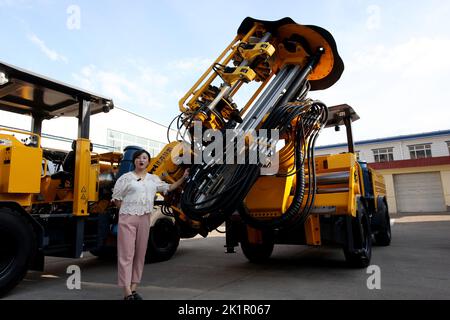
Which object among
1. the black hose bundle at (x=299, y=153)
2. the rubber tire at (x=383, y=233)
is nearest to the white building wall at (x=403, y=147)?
the rubber tire at (x=383, y=233)

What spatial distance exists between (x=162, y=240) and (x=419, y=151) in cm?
2692


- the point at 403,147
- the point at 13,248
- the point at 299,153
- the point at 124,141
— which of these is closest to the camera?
the point at 13,248

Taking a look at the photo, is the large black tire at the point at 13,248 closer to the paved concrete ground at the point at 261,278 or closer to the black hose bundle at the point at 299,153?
the paved concrete ground at the point at 261,278

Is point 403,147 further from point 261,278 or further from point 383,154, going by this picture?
point 261,278

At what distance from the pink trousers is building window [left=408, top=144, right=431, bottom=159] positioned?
28.5 metres

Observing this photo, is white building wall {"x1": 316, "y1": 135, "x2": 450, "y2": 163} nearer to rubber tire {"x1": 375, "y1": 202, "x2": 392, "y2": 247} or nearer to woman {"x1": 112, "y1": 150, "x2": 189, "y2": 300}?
rubber tire {"x1": 375, "y1": 202, "x2": 392, "y2": 247}

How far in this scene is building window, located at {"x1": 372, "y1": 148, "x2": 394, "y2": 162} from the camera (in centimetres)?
2784

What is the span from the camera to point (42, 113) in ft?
17.2

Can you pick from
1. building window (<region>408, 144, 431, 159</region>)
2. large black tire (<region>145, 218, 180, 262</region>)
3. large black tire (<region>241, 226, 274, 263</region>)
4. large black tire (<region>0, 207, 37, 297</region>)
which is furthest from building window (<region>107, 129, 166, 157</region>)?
building window (<region>408, 144, 431, 159</region>)

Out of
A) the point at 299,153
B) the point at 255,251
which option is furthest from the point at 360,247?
the point at 255,251

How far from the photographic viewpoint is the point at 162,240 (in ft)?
20.2

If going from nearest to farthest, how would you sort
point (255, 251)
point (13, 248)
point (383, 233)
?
point (13, 248) → point (255, 251) → point (383, 233)
